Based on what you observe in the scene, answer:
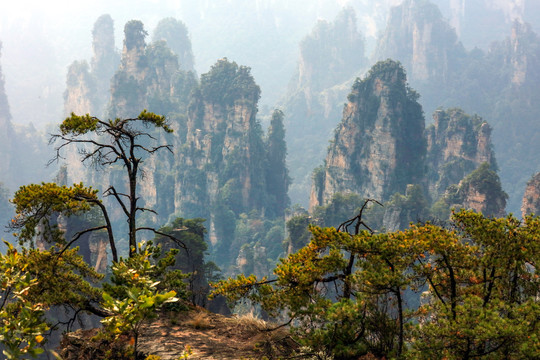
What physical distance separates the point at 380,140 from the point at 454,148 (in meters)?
11.0

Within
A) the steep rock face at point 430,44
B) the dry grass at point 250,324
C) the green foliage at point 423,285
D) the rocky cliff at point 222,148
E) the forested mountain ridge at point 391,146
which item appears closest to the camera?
the green foliage at point 423,285

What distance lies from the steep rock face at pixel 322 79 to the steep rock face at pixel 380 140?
58898mm

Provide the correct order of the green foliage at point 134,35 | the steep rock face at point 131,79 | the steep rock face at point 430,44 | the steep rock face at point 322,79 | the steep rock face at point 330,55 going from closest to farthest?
the green foliage at point 134,35, the steep rock face at point 131,79, the steep rock face at point 430,44, the steep rock face at point 322,79, the steep rock face at point 330,55

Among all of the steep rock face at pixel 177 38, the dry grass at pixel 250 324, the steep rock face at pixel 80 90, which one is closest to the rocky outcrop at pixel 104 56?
the steep rock face at pixel 80 90

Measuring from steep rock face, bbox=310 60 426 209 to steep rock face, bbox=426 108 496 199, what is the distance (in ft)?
17.0

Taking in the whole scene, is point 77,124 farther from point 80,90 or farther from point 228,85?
point 80,90

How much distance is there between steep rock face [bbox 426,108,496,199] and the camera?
55719 mm

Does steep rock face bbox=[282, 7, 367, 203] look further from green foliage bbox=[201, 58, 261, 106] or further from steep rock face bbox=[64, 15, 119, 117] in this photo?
steep rock face bbox=[64, 15, 119, 117]

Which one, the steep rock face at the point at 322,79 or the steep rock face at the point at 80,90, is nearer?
the steep rock face at the point at 80,90

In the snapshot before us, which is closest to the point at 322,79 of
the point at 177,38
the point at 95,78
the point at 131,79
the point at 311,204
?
the point at 177,38

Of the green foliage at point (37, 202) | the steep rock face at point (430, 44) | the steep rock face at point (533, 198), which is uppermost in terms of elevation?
the steep rock face at point (430, 44)

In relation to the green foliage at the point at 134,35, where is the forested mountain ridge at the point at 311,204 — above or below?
below

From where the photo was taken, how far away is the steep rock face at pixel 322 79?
403 ft

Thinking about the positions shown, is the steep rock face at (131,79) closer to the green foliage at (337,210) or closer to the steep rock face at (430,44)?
the green foliage at (337,210)
